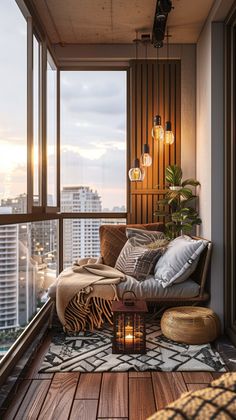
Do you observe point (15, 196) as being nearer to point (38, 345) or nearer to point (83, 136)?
point (38, 345)

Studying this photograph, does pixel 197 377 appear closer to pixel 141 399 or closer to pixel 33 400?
pixel 141 399

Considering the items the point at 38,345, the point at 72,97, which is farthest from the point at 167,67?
the point at 38,345

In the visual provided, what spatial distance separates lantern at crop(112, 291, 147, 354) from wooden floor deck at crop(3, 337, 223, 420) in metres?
0.31

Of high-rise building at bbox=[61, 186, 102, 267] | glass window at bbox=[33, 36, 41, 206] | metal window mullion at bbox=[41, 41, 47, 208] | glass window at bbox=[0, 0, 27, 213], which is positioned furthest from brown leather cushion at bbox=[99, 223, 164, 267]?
glass window at bbox=[0, 0, 27, 213]

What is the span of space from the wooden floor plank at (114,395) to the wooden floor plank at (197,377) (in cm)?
39

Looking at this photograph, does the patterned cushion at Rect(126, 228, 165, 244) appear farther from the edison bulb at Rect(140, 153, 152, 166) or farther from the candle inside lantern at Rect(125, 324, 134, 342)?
the candle inside lantern at Rect(125, 324, 134, 342)

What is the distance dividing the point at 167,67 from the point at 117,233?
1954mm

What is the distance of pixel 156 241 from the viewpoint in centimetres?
372

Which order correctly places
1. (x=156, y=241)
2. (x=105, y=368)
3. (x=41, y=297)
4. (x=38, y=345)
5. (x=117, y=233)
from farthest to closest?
(x=117, y=233) → (x=156, y=241) → (x=41, y=297) → (x=38, y=345) → (x=105, y=368)

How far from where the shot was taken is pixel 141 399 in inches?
82.6

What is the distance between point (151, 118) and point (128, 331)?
2451 mm

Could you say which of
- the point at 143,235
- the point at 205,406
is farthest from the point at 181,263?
the point at 205,406

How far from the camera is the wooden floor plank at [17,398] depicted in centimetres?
195

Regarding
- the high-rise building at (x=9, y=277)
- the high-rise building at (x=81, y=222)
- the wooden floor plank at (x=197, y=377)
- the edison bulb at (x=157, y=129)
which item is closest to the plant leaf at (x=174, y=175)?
the edison bulb at (x=157, y=129)
